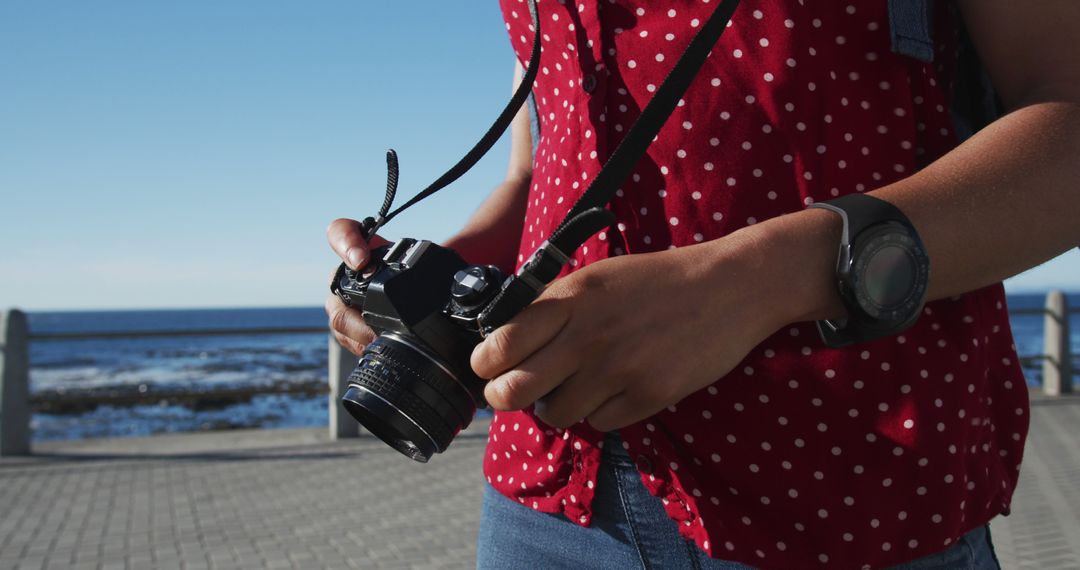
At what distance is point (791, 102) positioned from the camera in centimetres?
96

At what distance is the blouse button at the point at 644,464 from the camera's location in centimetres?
99

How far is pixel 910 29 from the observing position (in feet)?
3.08

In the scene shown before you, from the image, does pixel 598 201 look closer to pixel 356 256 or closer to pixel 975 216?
pixel 975 216

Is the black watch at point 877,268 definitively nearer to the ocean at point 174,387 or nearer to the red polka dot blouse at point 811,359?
the red polka dot blouse at point 811,359

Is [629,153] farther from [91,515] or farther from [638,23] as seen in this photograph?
[91,515]

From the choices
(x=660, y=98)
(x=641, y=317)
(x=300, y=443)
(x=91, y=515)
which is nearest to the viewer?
(x=641, y=317)

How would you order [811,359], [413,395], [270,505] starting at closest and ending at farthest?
1. [811,359]
2. [413,395]
3. [270,505]

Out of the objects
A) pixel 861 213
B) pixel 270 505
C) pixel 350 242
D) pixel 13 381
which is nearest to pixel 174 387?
pixel 13 381

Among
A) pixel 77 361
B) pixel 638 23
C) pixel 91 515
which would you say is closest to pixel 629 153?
pixel 638 23

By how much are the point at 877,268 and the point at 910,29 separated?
0.31m

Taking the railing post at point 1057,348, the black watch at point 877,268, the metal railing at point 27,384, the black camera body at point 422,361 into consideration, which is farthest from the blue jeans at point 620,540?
the railing post at point 1057,348

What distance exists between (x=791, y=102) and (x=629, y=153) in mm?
225

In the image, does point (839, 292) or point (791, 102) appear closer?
point (839, 292)

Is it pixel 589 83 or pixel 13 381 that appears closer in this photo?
pixel 589 83
